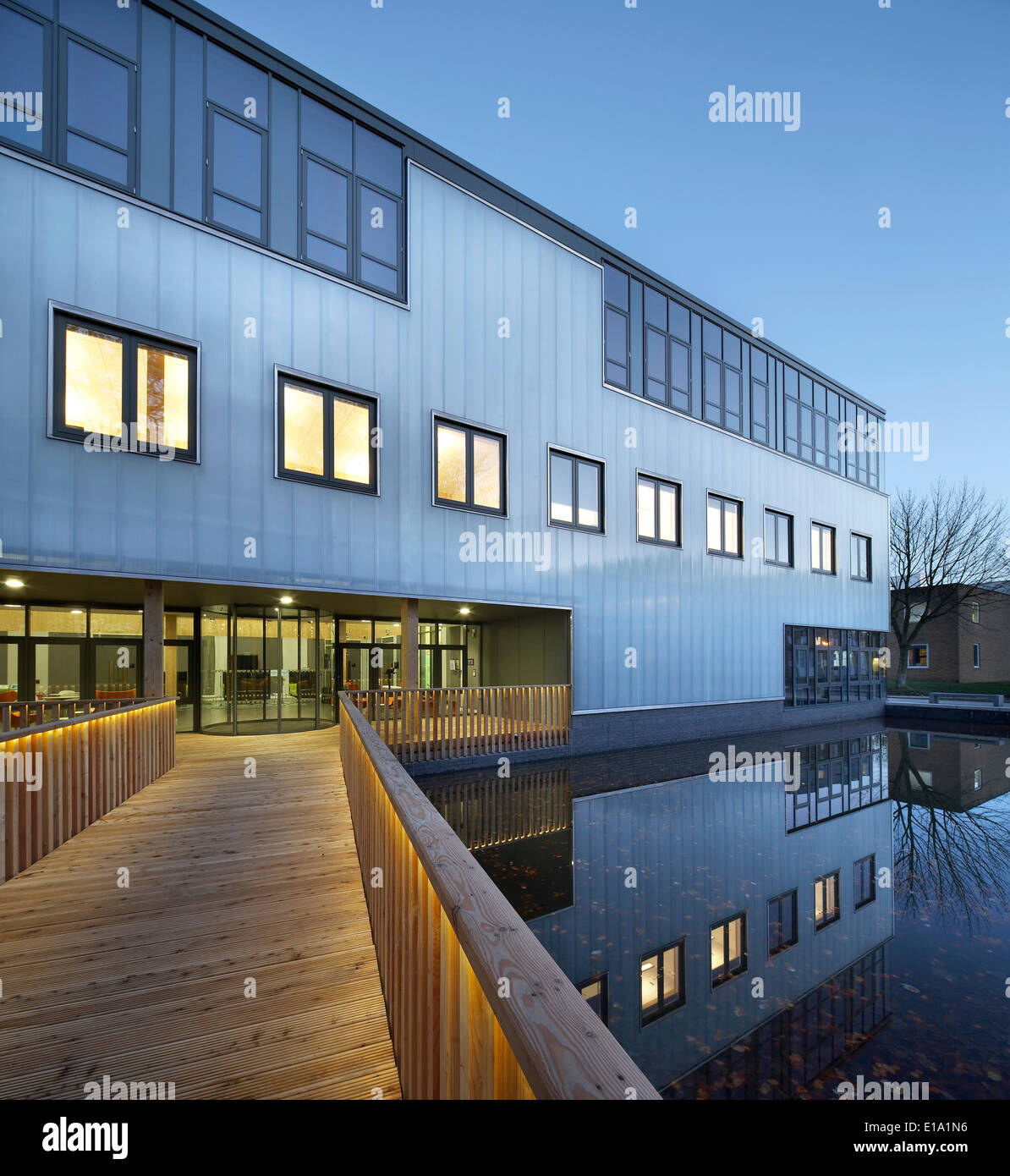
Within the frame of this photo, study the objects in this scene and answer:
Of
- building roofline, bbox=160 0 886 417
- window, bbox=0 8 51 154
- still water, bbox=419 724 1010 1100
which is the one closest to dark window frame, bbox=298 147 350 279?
building roofline, bbox=160 0 886 417

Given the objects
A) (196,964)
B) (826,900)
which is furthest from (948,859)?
(196,964)

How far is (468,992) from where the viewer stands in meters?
1.48

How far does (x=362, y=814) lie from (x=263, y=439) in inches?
317

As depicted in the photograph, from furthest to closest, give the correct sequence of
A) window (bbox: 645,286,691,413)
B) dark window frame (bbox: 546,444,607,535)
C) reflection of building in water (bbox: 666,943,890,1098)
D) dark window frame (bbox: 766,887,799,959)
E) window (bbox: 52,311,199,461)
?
window (bbox: 645,286,691,413) → dark window frame (bbox: 546,444,607,535) → window (bbox: 52,311,199,461) → dark window frame (bbox: 766,887,799,959) → reflection of building in water (bbox: 666,943,890,1098)

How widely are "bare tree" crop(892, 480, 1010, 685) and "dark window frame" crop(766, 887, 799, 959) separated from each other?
34696 millimetres

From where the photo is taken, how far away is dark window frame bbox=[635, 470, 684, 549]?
53.1ft

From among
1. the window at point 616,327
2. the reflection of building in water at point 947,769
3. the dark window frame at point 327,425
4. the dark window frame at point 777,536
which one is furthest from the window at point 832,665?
the dark window frame at point 327,425

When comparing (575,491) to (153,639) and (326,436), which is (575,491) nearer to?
(326,436)

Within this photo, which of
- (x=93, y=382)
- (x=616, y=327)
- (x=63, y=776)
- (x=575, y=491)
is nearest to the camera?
(x=63, y=776)

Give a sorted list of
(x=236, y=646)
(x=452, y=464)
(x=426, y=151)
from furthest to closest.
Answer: (x=236, y=646) → (x=452, y=464) → (x=426, y=151)

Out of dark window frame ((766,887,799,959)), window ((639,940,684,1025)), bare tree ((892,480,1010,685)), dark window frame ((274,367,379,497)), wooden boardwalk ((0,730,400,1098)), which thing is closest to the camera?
wooden boardwalk ((0,730,400,1098))

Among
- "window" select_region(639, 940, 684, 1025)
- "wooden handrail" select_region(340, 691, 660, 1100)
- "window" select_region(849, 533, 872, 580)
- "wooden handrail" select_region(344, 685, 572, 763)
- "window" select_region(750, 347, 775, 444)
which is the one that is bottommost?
"window" select_region(639, 940, 684, 1025)

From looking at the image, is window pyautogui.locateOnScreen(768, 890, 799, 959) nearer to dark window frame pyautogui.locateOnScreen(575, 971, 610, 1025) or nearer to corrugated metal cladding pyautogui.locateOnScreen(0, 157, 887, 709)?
dark window frame pyautogui.locateOnScreen(575, 971, 610, 1025)

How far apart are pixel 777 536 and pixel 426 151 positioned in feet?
52.1
